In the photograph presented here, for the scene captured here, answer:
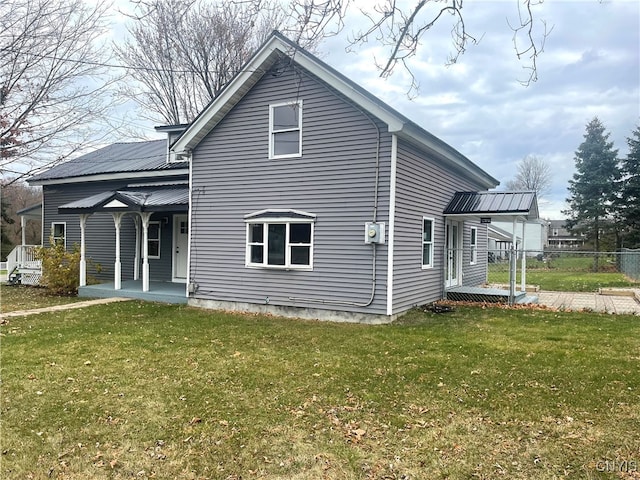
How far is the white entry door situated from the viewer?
1456cm

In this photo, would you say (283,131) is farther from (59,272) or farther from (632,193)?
(632,193)

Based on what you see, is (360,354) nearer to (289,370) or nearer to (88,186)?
(289,370)

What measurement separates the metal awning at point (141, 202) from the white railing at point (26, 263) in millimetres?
4120

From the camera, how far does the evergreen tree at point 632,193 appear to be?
98.2 feet

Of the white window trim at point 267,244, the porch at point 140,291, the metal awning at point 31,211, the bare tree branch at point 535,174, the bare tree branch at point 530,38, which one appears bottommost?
the porch at point 140,291

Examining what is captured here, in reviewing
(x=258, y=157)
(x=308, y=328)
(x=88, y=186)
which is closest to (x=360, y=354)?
(x=308, y=328)

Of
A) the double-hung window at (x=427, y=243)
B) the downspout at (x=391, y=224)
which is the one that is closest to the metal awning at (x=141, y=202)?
the downspout at (x=391, y=224)

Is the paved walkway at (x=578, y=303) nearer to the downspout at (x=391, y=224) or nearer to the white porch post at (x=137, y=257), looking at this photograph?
the white porch post at (x=137, y=257)

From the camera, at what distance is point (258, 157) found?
10.9 meters

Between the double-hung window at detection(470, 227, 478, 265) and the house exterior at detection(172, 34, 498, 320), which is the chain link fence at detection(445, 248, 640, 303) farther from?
the house exterior at detection(172, 34, 498, 320)

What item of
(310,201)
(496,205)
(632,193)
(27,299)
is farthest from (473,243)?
(632,193)

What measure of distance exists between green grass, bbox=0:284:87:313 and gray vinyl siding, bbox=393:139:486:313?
357 inches

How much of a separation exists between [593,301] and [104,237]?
1566 cm

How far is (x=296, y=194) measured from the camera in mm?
10352
